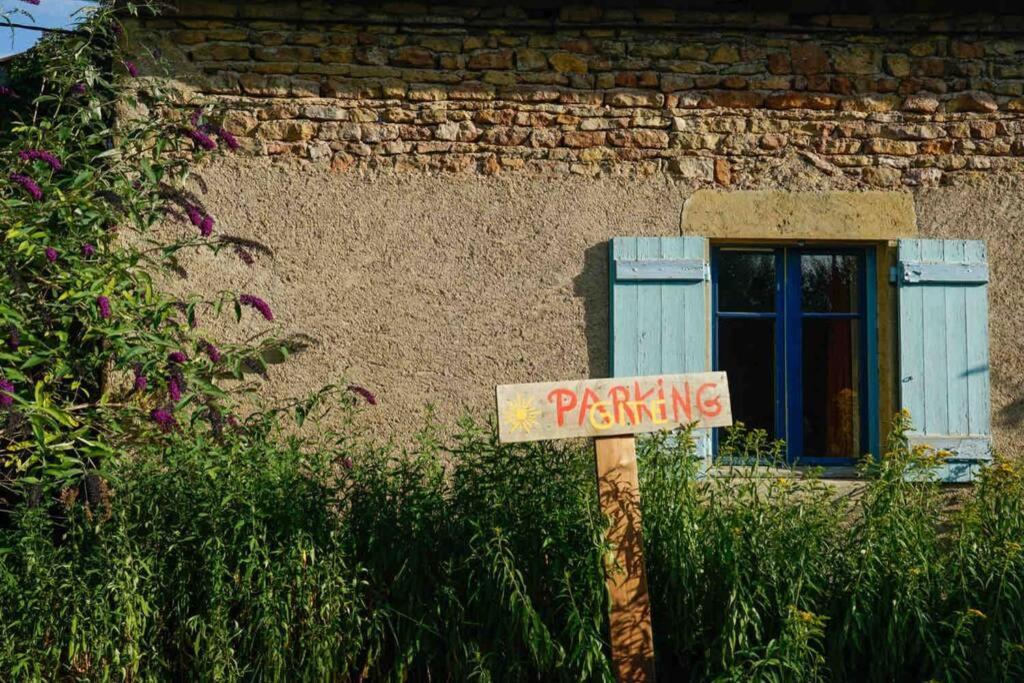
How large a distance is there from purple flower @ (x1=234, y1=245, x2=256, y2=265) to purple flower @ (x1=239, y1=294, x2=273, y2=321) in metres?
0.22

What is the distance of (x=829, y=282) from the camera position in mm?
5941

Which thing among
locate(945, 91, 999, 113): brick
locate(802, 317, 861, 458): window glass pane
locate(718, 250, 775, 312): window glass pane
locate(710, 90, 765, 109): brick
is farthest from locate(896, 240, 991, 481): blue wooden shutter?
locate(710, 90, 765, 109): brick

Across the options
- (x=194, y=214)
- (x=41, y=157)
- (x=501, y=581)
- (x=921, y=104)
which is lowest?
(x=501, y=581)

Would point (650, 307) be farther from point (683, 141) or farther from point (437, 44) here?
point (437, 44)

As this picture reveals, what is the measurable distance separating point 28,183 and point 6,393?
1.04m

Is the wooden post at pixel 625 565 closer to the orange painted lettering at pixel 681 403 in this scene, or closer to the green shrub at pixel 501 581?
the green shrub at pixel 501 581

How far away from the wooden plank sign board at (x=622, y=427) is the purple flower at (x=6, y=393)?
6.56ft

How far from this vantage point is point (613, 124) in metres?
5.83

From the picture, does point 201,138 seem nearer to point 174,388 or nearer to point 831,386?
point 174,388

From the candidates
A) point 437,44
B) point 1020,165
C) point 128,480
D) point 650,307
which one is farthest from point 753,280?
point 128,480

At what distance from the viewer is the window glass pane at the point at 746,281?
591 cm

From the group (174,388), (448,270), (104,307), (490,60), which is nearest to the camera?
(104,307)

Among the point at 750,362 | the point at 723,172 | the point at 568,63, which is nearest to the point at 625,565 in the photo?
the point at 750,362

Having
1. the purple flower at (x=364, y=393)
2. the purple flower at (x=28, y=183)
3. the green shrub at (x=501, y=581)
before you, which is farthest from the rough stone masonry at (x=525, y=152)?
the green shrub at (x=501, y=581)
